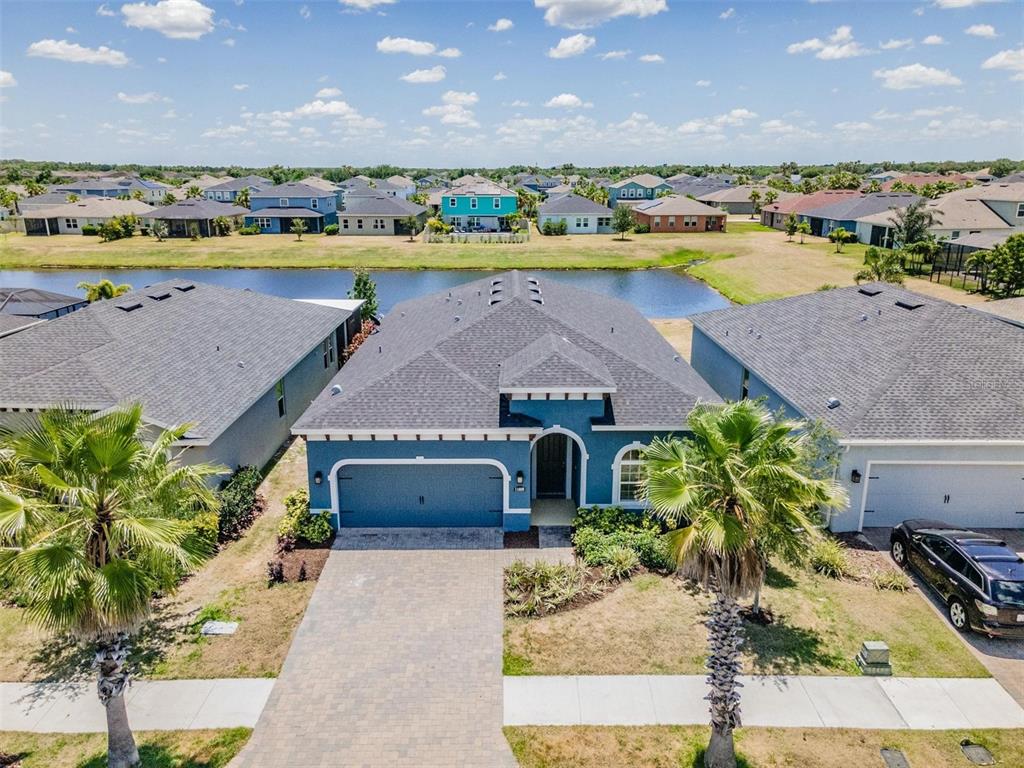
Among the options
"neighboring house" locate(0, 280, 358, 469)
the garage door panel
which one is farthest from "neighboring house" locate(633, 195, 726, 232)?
the garage door panel

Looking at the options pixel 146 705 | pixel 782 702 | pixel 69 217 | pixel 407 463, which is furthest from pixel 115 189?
pixel 782 702

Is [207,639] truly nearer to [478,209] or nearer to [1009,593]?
[1009,593]

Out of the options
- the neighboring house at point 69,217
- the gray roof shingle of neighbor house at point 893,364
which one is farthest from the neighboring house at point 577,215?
the gray roof shingle of neighbor house at point 893,364

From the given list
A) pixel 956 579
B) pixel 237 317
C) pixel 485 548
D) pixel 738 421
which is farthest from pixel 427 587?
pixel 237 317

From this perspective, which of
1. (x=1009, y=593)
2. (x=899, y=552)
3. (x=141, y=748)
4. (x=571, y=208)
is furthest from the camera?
(x=571, y=208)

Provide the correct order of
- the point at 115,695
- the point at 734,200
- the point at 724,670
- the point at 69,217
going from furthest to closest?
the point at 734,200 < the point at 69,217 < the point at 724,670 < the point at 115,695

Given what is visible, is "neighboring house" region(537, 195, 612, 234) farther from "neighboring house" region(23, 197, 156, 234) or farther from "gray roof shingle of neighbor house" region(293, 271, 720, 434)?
"gray roof shingle of neighbor house" region(293, 271, 720, 434)
